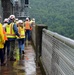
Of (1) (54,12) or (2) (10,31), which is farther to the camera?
(1) (54,12)

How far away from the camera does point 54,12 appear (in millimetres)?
101875

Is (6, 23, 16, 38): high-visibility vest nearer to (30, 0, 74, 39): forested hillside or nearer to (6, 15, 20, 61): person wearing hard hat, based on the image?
(6, 15, 20, 61): person wearing hard hat

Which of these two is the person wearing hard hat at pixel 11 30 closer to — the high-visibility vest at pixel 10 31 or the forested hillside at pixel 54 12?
the high-visibility vest at pixel 10 31

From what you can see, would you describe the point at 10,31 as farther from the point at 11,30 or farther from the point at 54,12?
the point at 54,12

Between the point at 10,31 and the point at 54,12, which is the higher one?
the point at 10,31

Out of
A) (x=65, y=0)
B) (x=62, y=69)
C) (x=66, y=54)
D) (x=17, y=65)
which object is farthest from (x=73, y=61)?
(x=65, y=0)

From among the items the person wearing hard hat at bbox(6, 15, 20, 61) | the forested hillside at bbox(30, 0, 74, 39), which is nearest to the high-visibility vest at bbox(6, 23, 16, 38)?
the person wearing hard hat at bbox(6, 15, 20, 61)

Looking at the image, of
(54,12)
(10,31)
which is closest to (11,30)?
(10,31)

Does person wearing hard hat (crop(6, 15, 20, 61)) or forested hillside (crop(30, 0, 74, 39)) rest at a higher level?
person wearing hard hat (crop(6, 15, 20, 61))

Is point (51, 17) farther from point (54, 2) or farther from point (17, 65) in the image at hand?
point (17, 65)

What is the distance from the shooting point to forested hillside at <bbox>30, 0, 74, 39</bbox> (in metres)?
87.6

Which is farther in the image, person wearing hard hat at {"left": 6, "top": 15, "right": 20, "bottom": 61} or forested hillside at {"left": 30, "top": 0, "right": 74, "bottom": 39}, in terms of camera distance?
forested hillside at {"left": 30, "top": 0, "right": 74, "bottom": 39}

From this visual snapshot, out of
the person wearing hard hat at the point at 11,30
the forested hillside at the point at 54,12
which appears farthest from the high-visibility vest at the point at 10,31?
the forested hillside at the point at 54,12

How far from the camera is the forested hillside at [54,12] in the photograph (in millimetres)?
87625
